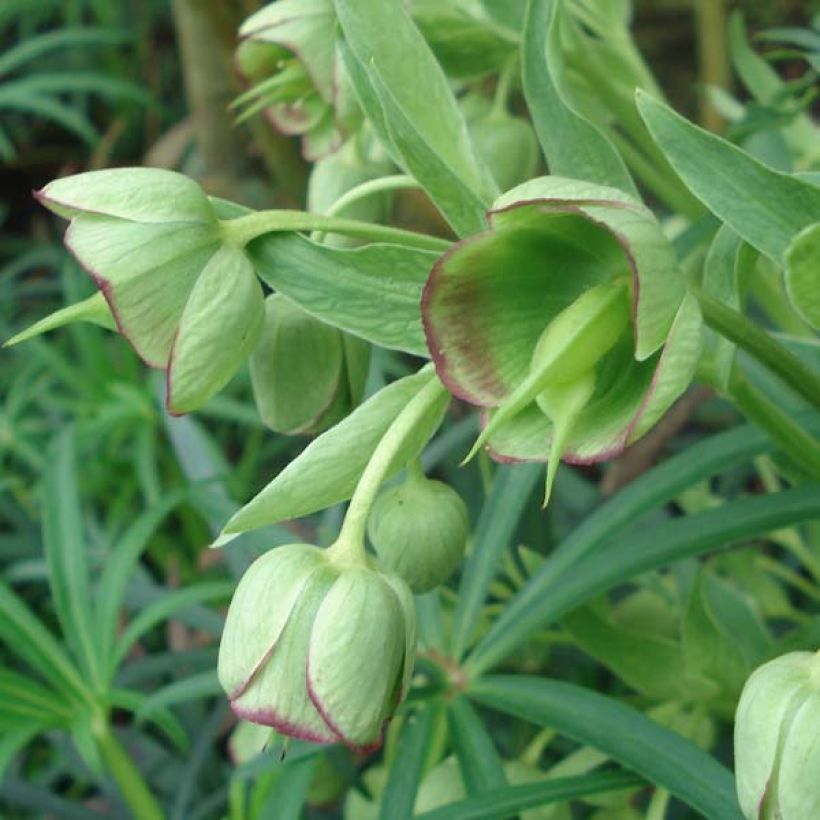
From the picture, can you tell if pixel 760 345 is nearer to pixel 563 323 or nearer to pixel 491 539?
pixel 563 323

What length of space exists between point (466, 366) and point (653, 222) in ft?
0.29

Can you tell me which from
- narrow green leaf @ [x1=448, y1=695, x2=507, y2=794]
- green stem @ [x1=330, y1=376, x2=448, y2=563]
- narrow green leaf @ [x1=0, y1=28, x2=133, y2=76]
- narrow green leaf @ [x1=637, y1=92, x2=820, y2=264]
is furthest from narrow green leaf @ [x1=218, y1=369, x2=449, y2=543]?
narrow green leaf @ [x1=0, y1=28, x2=133, y2=76]

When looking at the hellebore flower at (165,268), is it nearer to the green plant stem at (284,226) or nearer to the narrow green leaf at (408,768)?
the green plant stem at (284,226)

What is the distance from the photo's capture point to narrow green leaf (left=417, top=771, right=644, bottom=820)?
2.11 feet

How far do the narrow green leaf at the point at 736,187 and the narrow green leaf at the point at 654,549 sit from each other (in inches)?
9.6

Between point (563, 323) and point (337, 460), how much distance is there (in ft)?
0.38

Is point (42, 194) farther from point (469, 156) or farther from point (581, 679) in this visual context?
point (581, 679)

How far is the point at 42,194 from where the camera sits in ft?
1.62

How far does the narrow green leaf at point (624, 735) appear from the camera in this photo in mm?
605

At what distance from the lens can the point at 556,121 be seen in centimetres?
54

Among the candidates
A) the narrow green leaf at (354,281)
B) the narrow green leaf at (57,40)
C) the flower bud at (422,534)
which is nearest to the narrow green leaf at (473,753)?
the flower bud at (422,534)

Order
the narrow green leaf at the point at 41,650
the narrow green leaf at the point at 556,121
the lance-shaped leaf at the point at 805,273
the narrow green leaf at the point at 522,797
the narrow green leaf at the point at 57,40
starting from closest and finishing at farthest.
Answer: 1. the lance-shaped leaf at the point at 805,273
2. the narrow green leaf at the point at 556,121
3. the narrow green leaf at the point at 522,797
4. the narrow green leaf at the point at 41,650
5. the narrow green leaf at the point at 57,40

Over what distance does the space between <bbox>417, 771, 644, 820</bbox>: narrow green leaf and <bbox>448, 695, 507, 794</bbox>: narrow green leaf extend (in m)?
0.02

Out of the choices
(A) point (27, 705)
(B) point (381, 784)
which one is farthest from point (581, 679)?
(A) point (27, 705)
